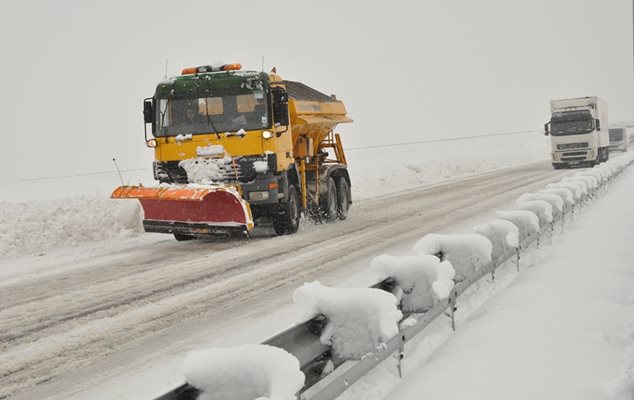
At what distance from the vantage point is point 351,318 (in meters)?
3.75

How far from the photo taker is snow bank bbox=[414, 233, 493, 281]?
5.77 m

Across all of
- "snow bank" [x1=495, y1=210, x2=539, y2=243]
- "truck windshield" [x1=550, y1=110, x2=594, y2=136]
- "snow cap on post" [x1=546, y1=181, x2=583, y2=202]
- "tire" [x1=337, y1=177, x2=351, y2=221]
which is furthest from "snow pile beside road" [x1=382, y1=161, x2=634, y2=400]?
"truck windshield" [x1=550, y1=110, x2=594, y2=136]

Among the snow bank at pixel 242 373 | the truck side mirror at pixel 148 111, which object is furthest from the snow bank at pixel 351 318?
the truck side mirror at pixel 148 111

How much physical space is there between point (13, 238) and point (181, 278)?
5.36m

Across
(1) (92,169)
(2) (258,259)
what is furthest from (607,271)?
(1) (92,169)

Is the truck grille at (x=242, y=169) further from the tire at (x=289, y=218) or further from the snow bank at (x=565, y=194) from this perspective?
the snow bank at (x=565, y=194)

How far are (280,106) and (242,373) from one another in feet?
29.2

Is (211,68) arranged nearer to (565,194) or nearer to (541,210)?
(541,210)

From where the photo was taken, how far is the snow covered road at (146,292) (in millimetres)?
4996

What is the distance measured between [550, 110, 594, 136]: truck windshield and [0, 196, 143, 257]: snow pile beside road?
2401cm

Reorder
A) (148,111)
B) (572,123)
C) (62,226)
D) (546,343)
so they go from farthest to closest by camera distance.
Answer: (572,123) < (62,226) < (148,111) < (546,343)

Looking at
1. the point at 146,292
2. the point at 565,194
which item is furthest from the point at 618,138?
the point at 146,292

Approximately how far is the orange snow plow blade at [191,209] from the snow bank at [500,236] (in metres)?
4.63

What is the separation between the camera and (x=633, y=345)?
427 centimetres
